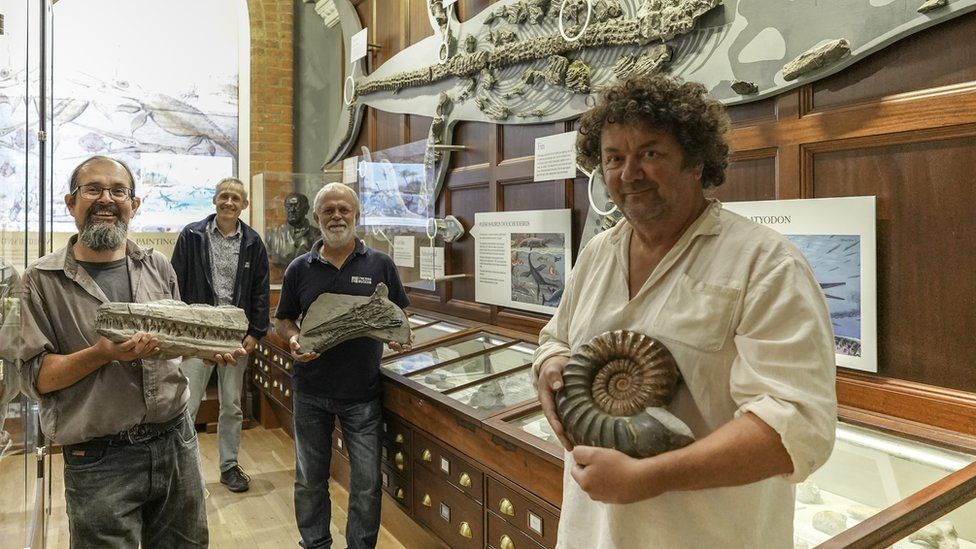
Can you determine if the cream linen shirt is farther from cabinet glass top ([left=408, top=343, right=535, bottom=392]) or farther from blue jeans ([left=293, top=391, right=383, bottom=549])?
blue jeans ([left=293, top=391, right=383, bottom=549])

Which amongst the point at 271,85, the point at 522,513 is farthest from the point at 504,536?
the point at 271,85

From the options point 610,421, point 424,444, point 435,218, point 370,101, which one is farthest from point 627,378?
point 370,101

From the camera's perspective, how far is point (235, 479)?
403 cm

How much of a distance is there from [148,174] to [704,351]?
6.43 meters

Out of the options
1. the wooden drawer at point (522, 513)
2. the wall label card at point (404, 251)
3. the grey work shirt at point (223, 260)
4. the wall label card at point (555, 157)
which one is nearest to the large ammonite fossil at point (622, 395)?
the wooden drawer at point (522, 513)

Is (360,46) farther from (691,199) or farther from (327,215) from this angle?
(691,199)

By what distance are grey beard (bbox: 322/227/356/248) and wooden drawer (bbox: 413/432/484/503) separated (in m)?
0.88

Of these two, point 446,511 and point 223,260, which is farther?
point 223,260

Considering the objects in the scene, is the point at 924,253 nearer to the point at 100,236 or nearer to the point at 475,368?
the point at 475,368

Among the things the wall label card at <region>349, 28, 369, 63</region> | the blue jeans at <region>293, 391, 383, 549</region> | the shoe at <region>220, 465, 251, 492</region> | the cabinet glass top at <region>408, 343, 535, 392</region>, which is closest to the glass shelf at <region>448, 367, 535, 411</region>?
the cabinet glass top at <region>408, 343, 535, 392</region>

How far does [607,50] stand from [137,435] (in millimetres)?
2333

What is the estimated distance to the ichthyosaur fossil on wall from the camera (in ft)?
6.72

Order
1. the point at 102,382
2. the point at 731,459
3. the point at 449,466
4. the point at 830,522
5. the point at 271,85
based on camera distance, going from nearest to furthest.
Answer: the point at 731,459, the point at 830,522, the point at 102,382, the point at 449,466, the point at 271,85

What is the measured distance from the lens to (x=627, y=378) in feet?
3.72
